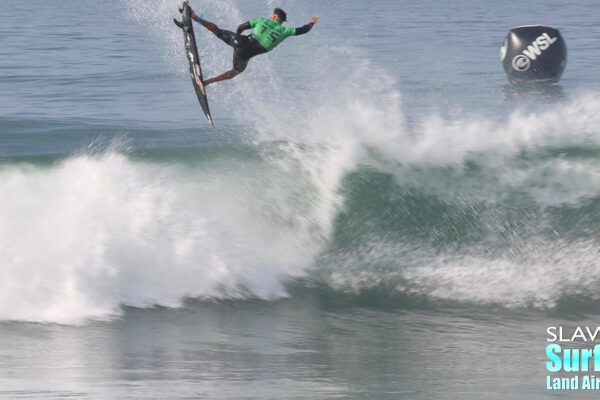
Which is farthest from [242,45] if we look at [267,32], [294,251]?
[294,251]

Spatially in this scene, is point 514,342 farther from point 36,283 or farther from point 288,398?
point 36,283

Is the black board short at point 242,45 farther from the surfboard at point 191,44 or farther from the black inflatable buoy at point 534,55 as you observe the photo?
the black inflatable buoy at point 534,55

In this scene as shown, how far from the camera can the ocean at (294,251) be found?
695 cm

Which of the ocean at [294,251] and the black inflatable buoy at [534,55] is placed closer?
the ocean at [294,251]

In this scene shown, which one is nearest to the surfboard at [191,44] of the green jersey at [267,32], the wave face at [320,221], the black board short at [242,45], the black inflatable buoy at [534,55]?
the black board short at [242,45]

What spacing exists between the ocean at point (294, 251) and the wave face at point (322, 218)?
1.1 inches

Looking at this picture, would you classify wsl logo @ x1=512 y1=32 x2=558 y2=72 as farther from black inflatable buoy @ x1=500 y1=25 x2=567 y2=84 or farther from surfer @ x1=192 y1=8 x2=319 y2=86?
surfer @ x1=192 y1=8 x2=319 y2=86

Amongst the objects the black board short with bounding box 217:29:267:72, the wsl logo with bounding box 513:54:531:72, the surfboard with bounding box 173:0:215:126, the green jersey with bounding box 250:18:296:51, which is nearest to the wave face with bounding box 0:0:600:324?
the surfboard with bounding box 173:0:215:126

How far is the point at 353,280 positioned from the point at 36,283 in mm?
3283

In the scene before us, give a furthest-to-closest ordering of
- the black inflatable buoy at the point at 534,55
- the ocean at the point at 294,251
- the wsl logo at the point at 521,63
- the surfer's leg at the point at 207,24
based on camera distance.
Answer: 1. the wsl logo at the point at 521,63
2. the black inflatable buoy at the point at 534,55
3. the surfer's leg at the point at 207,24
4. the ocean at the point at 294,251

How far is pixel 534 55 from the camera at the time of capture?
19203 mm

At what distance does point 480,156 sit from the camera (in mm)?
11766

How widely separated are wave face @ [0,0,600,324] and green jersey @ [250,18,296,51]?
204 centimetres

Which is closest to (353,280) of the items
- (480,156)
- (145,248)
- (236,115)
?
(145,248)
